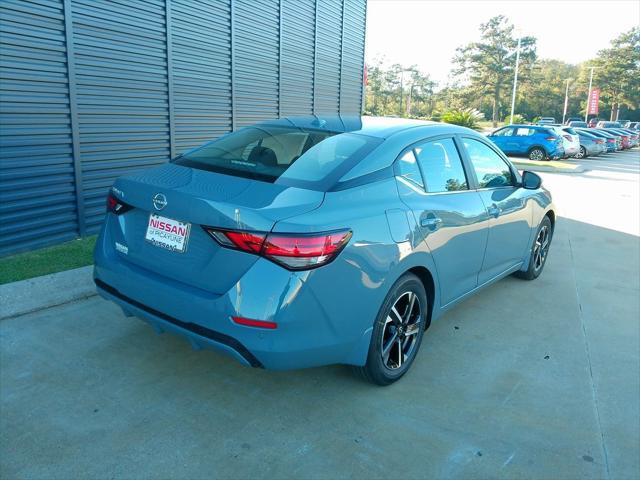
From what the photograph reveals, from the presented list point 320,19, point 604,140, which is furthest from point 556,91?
point 320,19

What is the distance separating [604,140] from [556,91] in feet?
211

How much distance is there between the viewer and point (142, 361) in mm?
3604

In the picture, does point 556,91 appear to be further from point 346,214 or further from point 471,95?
point 346,214

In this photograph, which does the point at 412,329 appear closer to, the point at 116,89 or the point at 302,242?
the point at 302,242

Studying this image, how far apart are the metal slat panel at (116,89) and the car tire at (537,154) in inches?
739

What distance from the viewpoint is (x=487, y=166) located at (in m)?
4.60

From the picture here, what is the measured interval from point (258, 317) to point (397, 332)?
1.12 metres

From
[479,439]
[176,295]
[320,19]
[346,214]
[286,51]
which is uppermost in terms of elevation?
[320,19]

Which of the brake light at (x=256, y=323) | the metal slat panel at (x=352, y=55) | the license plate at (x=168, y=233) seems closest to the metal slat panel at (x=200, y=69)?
the metal slat panel at (x=352, y=55)

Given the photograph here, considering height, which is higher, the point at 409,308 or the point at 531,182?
the point at 531,182

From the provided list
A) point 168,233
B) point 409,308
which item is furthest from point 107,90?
point 409,308

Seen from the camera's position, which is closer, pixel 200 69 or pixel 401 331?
pixel 401 331

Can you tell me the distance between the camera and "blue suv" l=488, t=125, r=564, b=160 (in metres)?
22.3

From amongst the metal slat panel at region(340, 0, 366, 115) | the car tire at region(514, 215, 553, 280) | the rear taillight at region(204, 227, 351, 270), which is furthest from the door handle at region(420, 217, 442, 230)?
the metal slat panel at region(340, 0, 366, 115)
